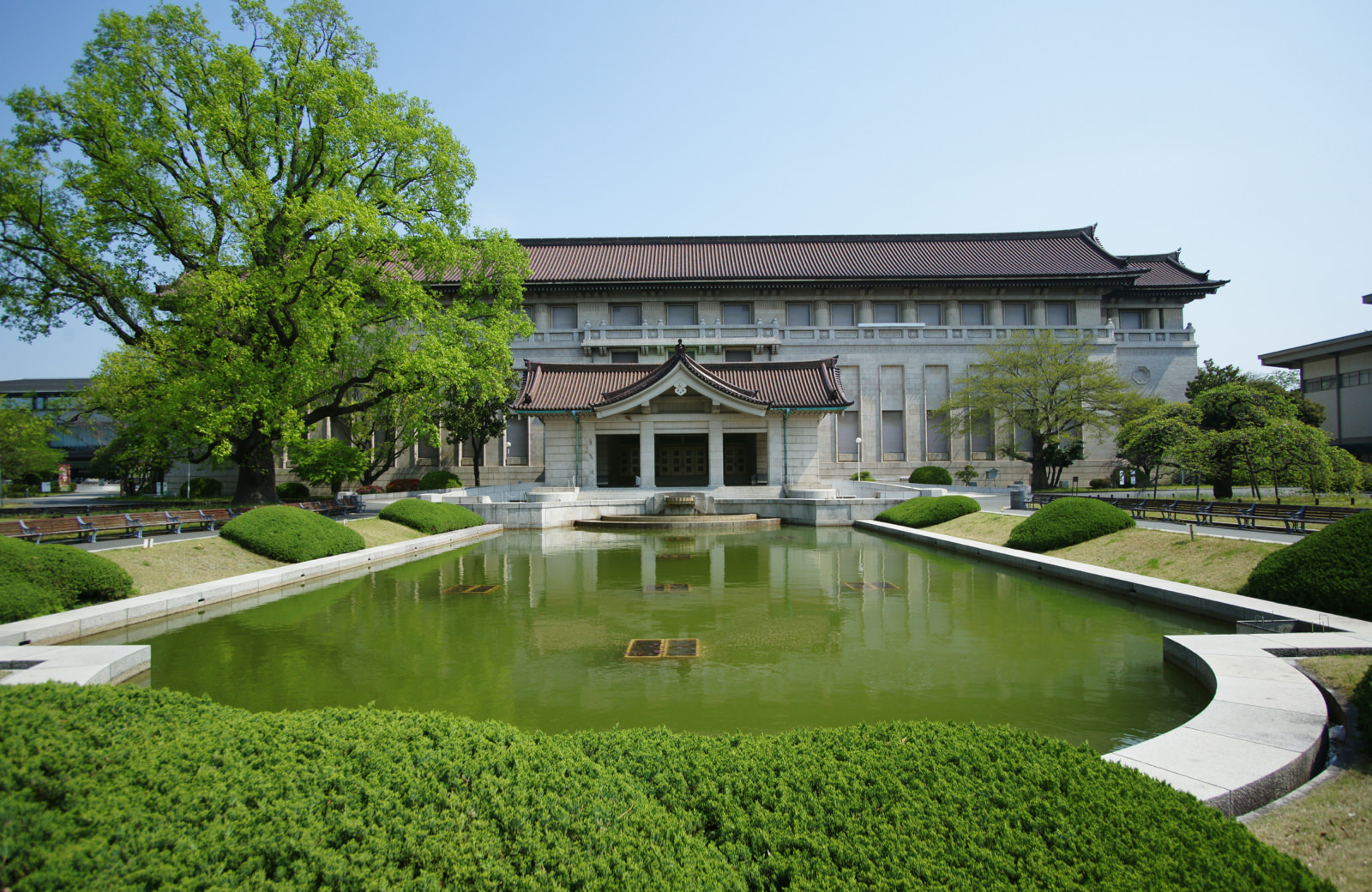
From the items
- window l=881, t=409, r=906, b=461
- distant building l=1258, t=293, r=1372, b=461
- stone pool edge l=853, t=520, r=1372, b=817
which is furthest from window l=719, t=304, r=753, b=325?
stone pool edge l=853, t=520, r=1372, b=817

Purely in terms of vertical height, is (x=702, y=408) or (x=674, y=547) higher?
(x=702, y=408)

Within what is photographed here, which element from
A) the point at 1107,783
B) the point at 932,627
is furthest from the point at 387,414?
the point at 1107,783

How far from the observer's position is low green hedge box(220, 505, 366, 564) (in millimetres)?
13414

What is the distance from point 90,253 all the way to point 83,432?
192 ft

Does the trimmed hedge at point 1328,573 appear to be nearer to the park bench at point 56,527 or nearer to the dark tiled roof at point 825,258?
the park bench at point 56,527

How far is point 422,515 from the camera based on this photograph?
62.1ft

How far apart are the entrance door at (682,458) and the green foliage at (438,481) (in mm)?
10124

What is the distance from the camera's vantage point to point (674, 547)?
17891 mm

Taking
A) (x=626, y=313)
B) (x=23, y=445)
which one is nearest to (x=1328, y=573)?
(x=626, y=313)

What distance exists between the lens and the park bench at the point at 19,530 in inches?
530

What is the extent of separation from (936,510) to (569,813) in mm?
18257

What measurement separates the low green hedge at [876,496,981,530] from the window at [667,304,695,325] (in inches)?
915

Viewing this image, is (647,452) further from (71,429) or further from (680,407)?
(71,429)

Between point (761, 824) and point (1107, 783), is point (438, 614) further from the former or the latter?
point (1107, 783)
